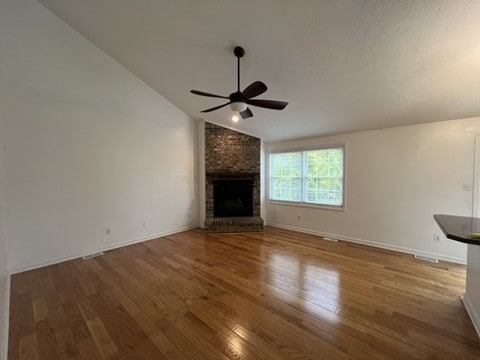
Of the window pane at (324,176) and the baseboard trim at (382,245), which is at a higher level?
the window pane at (324,176)

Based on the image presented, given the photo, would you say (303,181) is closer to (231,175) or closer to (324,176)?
(324,176)

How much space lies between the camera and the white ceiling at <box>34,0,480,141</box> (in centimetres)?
207

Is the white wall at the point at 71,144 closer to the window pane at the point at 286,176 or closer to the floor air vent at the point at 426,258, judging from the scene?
the window pane at the point at 286,176

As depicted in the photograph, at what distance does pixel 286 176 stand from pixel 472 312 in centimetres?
383

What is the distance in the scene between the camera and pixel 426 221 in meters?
3.62

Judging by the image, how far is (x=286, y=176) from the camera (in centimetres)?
548

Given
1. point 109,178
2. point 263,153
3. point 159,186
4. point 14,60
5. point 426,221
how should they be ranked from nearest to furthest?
point 14,60, point 426,221, point 109,178, point 159,186, point 263,153

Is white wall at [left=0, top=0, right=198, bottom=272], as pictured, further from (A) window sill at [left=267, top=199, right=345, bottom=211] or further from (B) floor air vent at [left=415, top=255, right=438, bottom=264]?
(B) floor air vent at [left=415, top=255, right=438, bottom=264]

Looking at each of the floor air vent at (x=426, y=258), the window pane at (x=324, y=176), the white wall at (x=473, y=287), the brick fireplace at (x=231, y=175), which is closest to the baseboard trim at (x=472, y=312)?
the white wall at (x=473, y=287)

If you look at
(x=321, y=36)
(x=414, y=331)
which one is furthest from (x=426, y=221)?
(x=321, y=36)

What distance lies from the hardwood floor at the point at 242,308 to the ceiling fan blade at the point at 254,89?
231 cm

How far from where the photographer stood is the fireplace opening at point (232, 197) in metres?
5.44

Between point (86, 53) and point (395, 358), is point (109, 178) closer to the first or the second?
point (86, 53)

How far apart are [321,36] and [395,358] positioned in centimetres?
305
